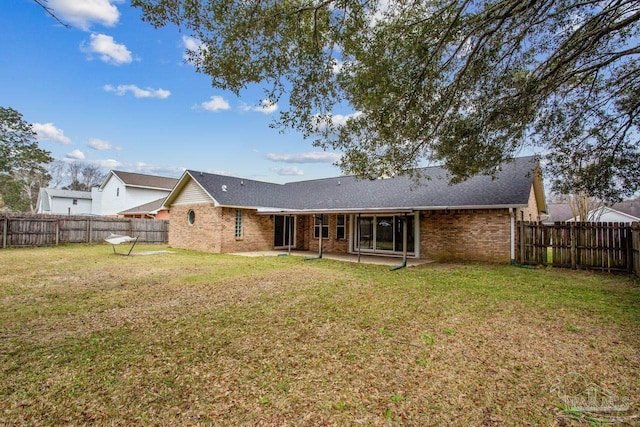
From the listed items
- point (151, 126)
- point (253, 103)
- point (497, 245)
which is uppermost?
point (151, 126)

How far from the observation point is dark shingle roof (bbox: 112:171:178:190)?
31523 millimetres

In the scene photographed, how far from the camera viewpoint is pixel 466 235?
41.3 ft

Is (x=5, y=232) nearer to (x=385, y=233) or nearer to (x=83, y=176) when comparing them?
(x=385, y=233)

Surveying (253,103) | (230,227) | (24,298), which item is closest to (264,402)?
(253,103)

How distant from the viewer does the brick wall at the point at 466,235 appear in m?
11.8

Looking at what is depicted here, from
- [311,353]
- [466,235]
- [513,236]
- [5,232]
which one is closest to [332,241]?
[466,235]

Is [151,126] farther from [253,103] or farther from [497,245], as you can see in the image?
[497,245]

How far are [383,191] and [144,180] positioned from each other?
2807 centimetres

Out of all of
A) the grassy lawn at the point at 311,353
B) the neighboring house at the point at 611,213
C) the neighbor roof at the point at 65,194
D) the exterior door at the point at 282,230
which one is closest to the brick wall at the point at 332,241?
the exterior door at the point at 282,230

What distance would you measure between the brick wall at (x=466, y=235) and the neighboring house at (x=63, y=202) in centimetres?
4077

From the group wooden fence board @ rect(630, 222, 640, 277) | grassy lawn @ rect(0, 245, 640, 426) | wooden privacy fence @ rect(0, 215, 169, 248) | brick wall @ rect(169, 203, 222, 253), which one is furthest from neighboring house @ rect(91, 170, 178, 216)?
wooden fence board @ rect(630, 222, 640, 277)

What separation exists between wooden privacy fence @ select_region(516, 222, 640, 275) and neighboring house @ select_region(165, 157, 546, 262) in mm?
705

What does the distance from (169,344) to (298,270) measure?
6.42 meters

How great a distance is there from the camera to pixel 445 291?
24.1 feet
